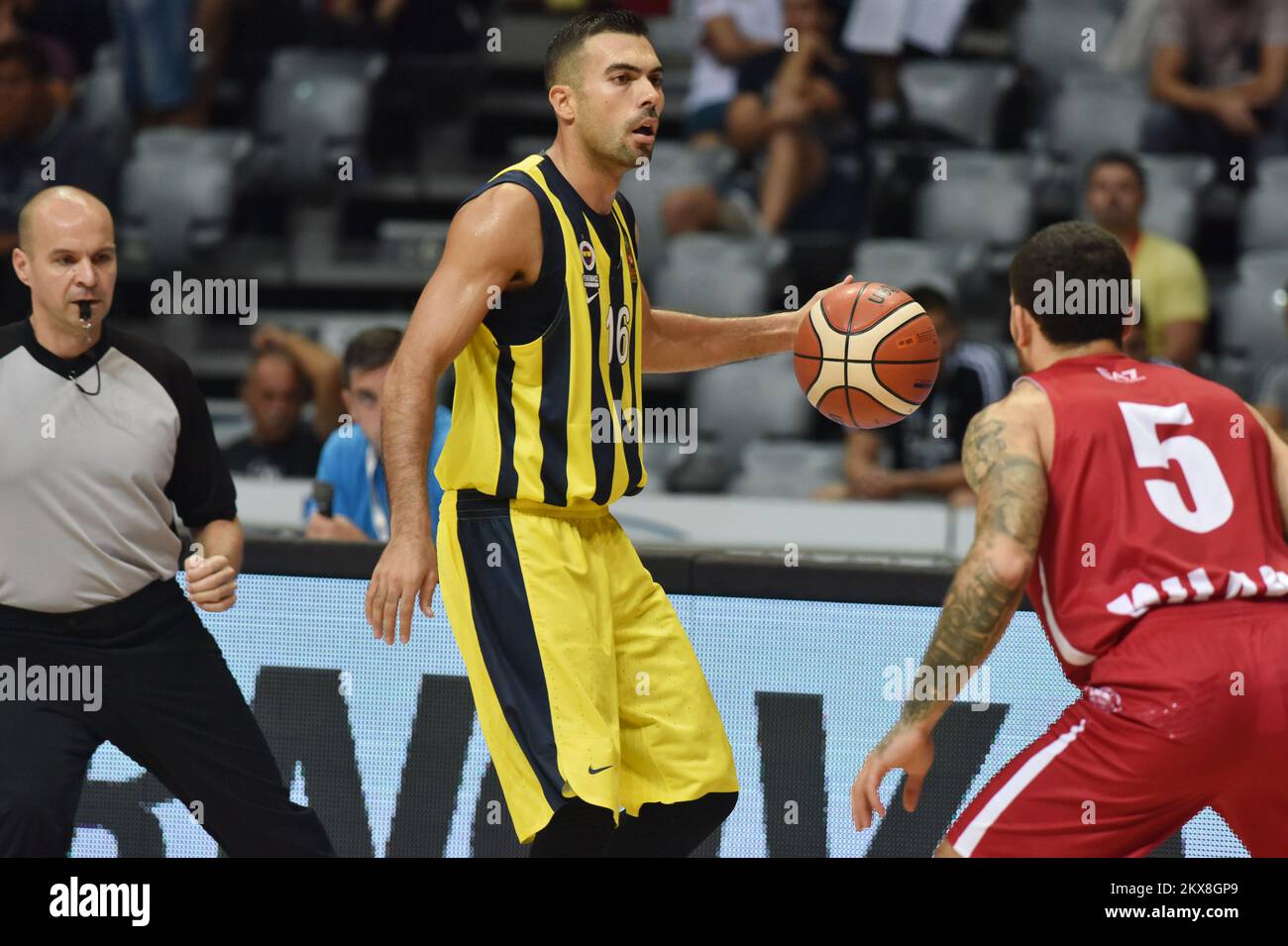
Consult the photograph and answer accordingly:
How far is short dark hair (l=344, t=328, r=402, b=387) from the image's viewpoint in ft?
20.2

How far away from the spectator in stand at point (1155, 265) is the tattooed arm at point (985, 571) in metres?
4.43

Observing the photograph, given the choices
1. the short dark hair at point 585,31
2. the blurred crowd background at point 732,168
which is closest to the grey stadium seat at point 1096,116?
the blurred crowd background at point 732,168

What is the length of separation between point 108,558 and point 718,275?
502 cm

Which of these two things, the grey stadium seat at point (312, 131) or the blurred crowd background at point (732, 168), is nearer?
the blurred crowd background at point (732, 168)

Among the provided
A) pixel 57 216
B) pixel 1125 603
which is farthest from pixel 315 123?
pixel 1125 603

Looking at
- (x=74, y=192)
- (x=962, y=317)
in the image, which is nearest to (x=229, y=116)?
(x=962, y=317)

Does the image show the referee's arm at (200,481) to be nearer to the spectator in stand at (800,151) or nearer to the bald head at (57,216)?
the bald head at (57,216)

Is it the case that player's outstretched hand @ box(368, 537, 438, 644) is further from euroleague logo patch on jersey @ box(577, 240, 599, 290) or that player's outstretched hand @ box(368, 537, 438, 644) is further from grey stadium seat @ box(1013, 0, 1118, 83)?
grey stadium seat @ box(1013, 0, 1118, 83)

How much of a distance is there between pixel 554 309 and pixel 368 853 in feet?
5.89

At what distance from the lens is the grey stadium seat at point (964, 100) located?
9.82m

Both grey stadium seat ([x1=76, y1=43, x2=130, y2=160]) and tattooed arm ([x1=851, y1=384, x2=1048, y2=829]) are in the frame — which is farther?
grey stadium seat ([x1=76, y1=43, x2=130, y2=160])

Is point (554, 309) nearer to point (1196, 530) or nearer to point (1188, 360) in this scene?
point (1196, 530)

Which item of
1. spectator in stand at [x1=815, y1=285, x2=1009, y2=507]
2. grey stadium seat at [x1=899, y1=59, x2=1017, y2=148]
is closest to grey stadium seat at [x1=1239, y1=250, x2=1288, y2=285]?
spectator in stand at [x1=815, y1=285, x2=1009, y2=507]
